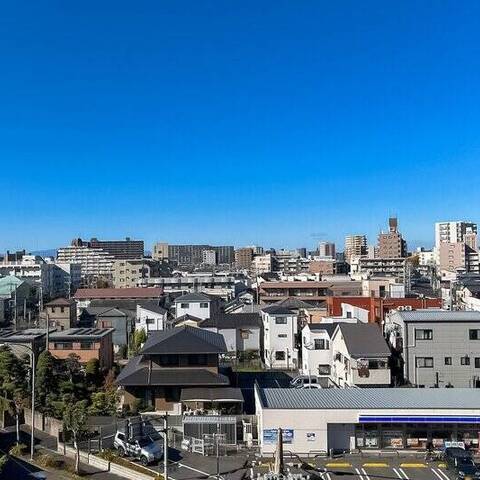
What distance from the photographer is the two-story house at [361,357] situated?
23.5 meters

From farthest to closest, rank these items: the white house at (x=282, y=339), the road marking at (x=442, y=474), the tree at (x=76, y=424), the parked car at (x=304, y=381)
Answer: the white house at (x=282, y=339) → the parked car at (x=304, y=381) → the tree at (x=76, y=424) → the road marking at (x=442, y=474)

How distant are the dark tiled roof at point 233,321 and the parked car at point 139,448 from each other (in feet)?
59.2

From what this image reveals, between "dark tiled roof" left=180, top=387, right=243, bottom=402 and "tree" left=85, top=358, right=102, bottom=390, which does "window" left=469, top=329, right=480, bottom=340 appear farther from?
"tree" left=85, top=358, right=102, bottom=390

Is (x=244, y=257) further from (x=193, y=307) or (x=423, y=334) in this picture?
(x=423, y=334)

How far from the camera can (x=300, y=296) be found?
2104 inches

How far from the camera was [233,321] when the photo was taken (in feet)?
121

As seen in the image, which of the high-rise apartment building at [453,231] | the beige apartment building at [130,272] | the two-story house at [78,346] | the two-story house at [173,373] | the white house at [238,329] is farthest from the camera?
the high-rise apartment building at [453,231]

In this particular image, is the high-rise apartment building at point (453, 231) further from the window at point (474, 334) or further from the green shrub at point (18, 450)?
the green shrub at point (18, 450)

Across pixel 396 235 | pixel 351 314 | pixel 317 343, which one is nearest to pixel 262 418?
pixel 317 343

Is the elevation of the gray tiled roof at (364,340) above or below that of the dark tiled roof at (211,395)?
above

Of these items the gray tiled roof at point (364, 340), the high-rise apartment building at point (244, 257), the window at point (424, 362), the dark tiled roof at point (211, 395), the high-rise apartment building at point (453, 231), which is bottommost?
the dark tiled roof at point (211, 395)

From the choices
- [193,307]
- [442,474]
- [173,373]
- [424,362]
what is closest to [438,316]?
[424,362]

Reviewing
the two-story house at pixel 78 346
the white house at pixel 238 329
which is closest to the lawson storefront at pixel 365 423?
the two-story house at pixel 78 346

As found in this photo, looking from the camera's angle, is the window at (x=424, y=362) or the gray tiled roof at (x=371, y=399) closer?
the gray tiled roof at (x=371, y=399)
